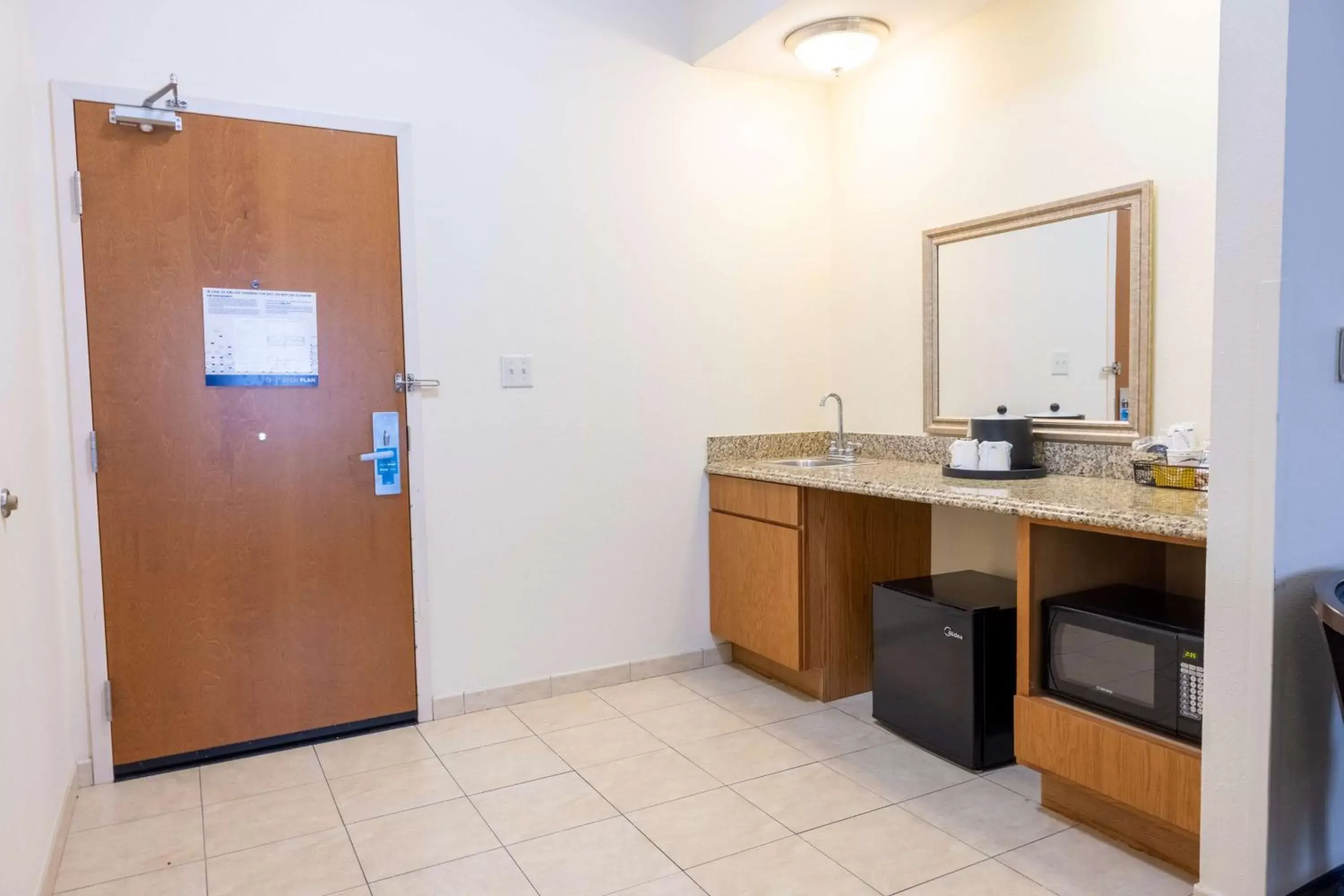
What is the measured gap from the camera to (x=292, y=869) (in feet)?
6.97

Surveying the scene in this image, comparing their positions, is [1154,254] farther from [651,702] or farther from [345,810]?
[345,810]

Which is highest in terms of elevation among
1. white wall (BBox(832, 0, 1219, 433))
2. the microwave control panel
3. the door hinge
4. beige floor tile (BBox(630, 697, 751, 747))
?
white wall (BBox(832, 0, 1219, 433))

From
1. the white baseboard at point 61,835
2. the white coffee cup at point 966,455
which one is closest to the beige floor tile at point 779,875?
the white coffee cup at point 966,455

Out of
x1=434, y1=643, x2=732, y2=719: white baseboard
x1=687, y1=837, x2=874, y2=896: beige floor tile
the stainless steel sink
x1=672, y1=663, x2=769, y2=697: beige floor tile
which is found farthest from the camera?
the stainless steel sink

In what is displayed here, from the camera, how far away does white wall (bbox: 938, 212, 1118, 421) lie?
8.73 feet

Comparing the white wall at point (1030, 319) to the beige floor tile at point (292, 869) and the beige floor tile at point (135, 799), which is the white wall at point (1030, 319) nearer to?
the beige floor tile at point (292, 869)

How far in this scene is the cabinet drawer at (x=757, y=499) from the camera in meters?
3.05

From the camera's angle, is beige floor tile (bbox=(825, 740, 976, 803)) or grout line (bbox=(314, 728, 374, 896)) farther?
beige floor tile (bbox=(825, 740, 976, 803))

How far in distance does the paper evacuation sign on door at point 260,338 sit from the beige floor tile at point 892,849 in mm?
2017

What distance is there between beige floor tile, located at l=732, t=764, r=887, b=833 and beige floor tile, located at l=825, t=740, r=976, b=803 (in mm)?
41

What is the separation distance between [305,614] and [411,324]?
0.99 m

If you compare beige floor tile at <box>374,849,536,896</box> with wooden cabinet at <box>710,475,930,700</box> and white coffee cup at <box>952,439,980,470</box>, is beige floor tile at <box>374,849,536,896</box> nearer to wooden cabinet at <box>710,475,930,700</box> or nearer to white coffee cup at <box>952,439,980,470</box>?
wooden cabinet at <box>710,475,930,700</box>

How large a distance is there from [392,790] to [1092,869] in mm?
1814

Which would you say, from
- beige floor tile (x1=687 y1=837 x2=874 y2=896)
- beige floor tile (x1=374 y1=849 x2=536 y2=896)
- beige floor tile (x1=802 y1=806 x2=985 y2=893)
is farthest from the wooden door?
beige floor tile (x1=802 y1=806 x2=985 y2=893)
